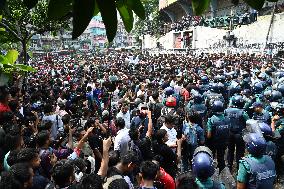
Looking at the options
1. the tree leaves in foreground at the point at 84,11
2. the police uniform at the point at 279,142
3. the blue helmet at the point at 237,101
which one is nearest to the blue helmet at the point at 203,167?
the tree leaves in foreground at the point at 84,11

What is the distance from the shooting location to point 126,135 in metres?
5.52

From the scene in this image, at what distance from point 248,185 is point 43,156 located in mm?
2292

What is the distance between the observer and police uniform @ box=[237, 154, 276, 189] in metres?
3.69

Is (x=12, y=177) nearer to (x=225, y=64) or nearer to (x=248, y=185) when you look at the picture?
(x=248, y=185)

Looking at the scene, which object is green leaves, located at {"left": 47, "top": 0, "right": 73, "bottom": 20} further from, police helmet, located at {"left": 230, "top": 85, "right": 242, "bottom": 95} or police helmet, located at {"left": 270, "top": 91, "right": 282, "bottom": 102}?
police helmet, located at {"left": 230, "top": 85, "right": 242, "bottom": 95}

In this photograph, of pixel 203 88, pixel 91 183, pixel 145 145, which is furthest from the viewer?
pixel 203 88

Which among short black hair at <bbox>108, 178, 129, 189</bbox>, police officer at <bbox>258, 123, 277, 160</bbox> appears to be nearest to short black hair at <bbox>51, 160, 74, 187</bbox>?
short black hair at <bbox>108, 178, 129, 189</bbox>

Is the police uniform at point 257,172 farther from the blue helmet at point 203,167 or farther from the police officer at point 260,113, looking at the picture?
the police officer at point 260,113

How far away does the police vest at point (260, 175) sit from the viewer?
368 cm

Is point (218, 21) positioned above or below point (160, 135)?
above

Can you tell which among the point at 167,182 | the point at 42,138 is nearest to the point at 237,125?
the point at 167,182

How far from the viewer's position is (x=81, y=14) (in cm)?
105

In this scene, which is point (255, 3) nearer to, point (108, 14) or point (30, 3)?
point (108, 14)

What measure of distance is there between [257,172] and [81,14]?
314 cm
